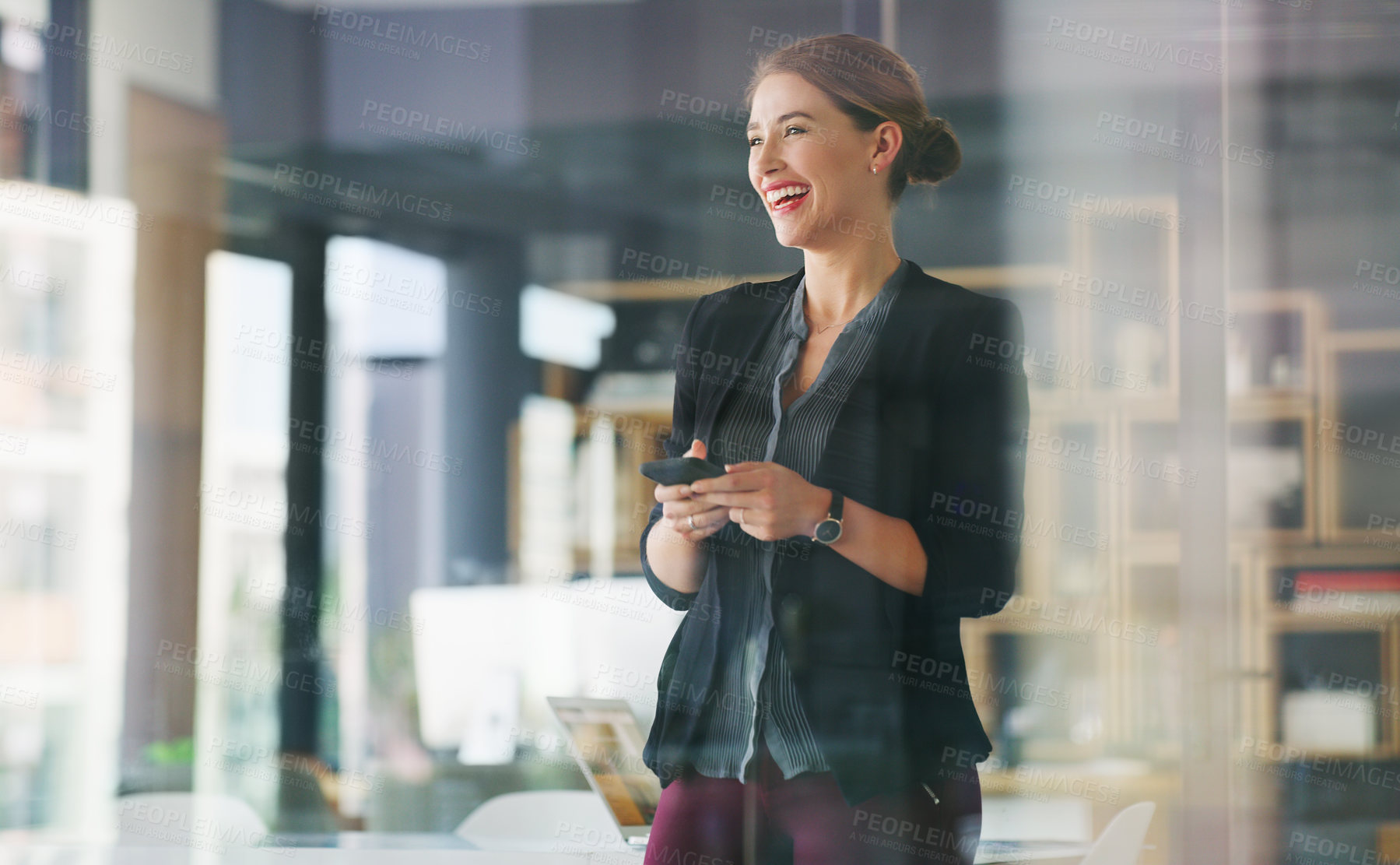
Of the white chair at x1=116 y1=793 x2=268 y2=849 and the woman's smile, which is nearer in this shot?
the woman's smile

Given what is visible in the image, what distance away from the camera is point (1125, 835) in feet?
6.84

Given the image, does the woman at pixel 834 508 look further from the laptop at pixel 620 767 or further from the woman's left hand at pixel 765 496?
the laptop at pixel 620 767

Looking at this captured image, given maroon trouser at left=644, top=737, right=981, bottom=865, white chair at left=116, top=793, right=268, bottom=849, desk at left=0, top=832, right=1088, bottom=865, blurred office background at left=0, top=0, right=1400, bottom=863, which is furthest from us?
white chair at left=116, top=793, right=268, bottom=849

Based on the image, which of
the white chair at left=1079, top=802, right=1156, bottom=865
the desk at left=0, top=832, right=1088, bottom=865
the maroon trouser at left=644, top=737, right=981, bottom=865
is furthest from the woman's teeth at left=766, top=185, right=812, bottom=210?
the white chair at left=1079, top=802, right=1156, bottom=865

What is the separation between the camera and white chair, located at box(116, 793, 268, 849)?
2.39 metres

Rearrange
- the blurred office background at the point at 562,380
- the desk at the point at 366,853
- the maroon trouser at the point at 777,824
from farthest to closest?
the blurred office background at the point at 562,380, the desk at the point at 366,853, the maroon trouser at the point at 777,824

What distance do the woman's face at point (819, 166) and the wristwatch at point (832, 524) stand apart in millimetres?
396

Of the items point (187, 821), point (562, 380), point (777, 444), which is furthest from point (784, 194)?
point (187, 821)

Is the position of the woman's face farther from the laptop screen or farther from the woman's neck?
the laptop screen

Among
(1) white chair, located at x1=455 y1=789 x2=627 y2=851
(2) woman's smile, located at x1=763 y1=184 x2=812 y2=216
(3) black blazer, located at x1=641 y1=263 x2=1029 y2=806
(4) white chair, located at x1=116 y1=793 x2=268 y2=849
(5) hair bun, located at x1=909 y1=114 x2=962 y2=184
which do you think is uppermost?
(5) hair bun, located at x1=909 y1=114 x2=962 y2=184

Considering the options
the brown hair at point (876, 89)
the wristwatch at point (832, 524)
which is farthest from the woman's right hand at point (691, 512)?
the brown hair at point (876, 89)

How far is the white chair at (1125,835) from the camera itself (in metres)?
2.05

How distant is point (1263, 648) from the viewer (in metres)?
2.10

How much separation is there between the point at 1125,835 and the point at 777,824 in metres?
0.83
